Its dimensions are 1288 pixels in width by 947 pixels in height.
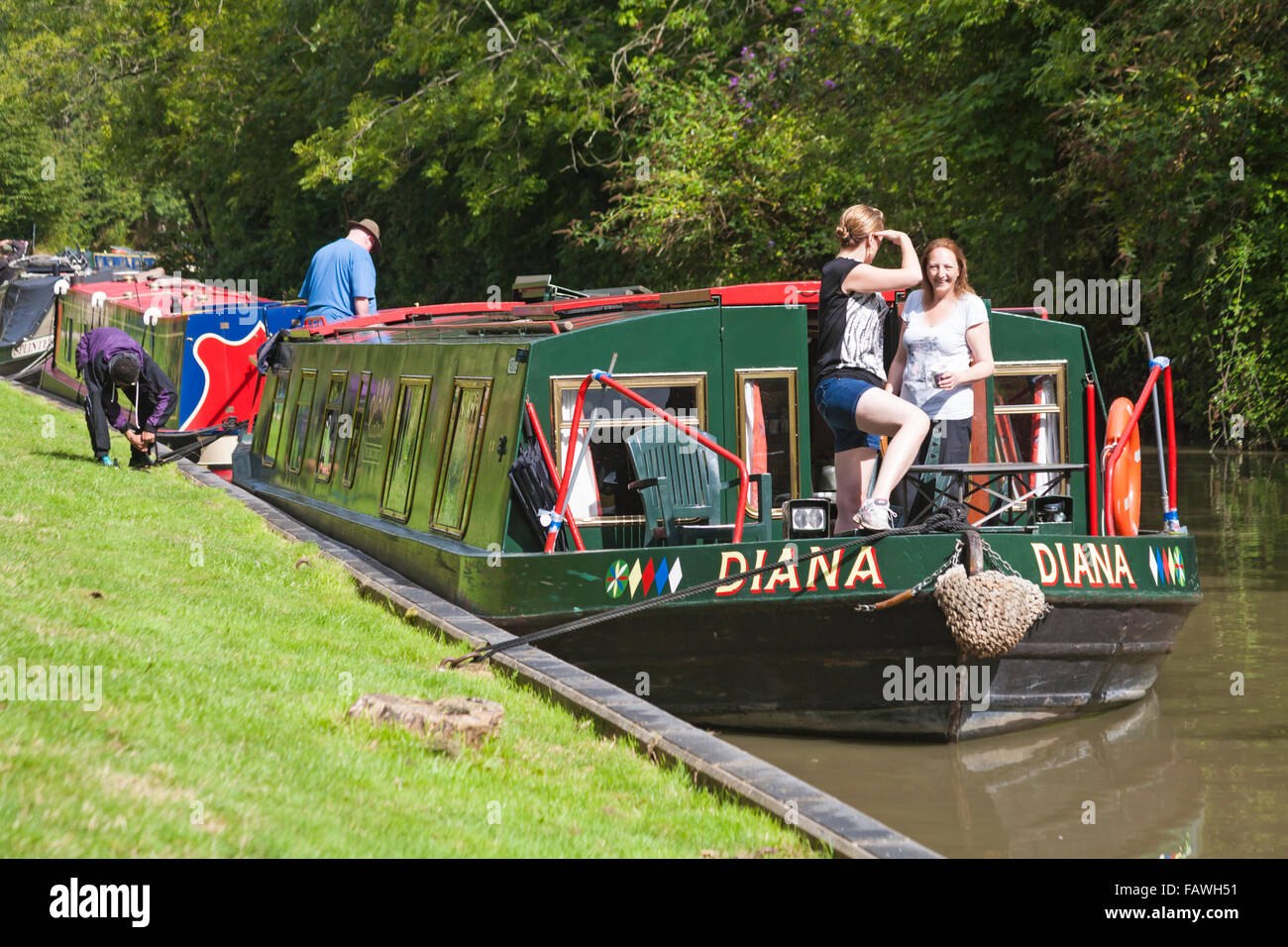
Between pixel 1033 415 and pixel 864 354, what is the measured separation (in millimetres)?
1878

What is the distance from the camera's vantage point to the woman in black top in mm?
7434

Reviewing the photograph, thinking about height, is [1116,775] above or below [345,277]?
below

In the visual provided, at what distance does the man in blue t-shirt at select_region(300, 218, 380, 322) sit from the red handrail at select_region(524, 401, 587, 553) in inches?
238

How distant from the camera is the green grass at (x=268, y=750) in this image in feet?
13.7

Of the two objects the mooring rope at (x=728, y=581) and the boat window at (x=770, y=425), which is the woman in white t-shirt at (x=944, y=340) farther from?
the boat window at (x=770, y=425)

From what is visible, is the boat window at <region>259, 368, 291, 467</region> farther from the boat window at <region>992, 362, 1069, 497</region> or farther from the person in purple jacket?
the boat window at <region>992, 362, 1069, 497</region>

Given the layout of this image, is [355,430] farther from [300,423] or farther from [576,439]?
[576,439]

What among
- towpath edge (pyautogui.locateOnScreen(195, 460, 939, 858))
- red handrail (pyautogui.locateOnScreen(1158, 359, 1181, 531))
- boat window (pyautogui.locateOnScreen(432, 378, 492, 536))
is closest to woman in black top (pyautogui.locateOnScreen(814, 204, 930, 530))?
towpath edge (pyautogui.locateOnScreen(195, 460, 939, 858))

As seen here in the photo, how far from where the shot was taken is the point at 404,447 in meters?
10.9

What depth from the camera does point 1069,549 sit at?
8047mm

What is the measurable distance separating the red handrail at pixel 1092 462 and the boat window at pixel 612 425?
7.67ft

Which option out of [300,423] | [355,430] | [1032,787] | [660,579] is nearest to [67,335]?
[300,423]

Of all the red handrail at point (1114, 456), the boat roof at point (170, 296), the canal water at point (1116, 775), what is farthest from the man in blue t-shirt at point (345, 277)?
the red handrail at point (1114, 456)
